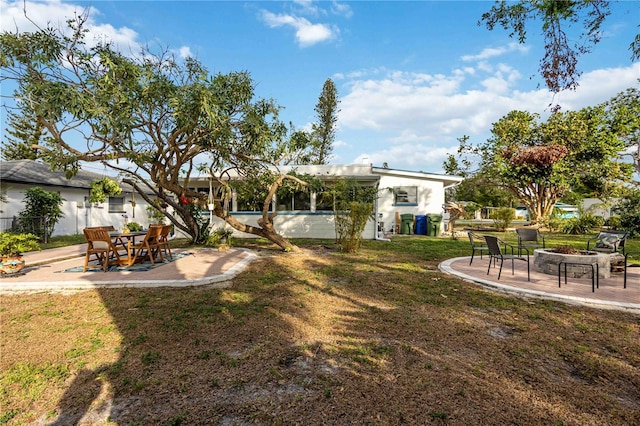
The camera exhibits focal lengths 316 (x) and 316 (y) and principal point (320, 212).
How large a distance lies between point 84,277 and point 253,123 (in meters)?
5.13

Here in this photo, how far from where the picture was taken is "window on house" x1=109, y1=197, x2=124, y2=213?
19.1 m

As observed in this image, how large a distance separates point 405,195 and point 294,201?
6.60m

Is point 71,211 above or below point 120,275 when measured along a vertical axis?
above

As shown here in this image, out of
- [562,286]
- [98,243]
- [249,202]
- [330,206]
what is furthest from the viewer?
[330,206]

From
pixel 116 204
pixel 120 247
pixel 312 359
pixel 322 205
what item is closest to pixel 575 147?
pixel 322 205

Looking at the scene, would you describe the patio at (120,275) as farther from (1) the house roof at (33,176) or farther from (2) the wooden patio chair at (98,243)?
(1) the house roof at (33,176)

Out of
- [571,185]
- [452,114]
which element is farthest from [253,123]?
[571,185]

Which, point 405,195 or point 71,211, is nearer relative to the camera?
point 71,211

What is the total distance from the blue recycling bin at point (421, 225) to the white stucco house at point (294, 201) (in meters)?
0.62

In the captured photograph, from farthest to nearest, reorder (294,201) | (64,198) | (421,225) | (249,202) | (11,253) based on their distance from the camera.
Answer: (421,225) < (64,198) < (294,201) < (249,202) < (11,253)

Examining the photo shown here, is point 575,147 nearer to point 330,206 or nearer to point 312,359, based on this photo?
point 330,206

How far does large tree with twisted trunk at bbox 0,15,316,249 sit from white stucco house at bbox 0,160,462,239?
171 inches

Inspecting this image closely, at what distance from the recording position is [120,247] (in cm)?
804

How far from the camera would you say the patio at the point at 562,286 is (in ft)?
16.5
